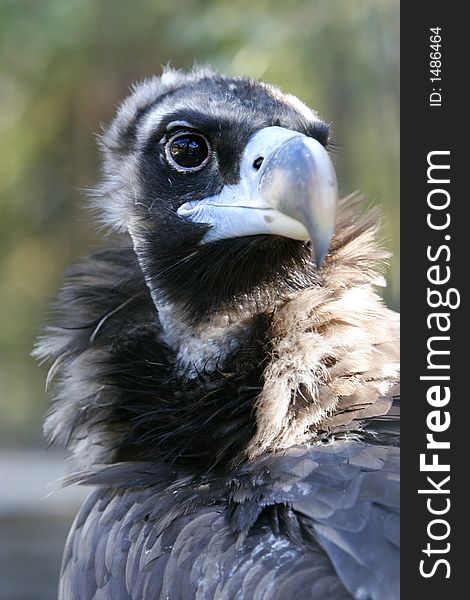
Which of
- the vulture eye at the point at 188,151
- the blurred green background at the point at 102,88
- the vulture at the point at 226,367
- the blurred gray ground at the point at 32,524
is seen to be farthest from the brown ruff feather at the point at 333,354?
the blurred gray ground at the point at 32,524

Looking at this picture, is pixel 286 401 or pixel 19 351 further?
pixel 19 351

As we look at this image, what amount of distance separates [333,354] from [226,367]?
415 millimetres

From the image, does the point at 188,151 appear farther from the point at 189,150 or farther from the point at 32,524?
the point at 32,524

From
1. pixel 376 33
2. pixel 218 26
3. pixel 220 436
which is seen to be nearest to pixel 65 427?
pixel 220 436

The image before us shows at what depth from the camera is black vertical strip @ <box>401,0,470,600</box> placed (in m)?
2.90

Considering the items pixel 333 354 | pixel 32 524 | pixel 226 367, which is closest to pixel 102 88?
pixel 32 524

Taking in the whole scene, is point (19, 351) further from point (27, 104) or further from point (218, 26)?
point (218, 26)

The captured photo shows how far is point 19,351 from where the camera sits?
65.8ft

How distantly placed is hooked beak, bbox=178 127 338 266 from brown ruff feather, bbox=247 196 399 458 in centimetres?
36

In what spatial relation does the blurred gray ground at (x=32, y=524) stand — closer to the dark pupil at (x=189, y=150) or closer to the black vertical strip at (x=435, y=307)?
the dark pupil at (x=189, y=150)

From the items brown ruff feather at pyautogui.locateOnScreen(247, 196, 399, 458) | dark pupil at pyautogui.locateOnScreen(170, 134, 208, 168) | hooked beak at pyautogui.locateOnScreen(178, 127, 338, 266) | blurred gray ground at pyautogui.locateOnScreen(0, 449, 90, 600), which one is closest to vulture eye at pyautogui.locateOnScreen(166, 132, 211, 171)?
dark pupil at pyautogui.locateOnScreen(170, 134, 208, 168)

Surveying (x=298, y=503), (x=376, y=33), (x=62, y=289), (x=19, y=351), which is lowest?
(x=298, y=503)

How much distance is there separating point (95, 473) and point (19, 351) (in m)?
16.7

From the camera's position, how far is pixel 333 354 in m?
3.48
